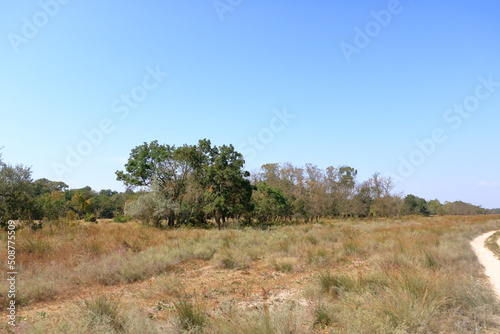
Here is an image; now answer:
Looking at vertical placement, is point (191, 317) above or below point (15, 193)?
below

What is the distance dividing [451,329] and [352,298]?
1637mm

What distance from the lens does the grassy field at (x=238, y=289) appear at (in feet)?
15.8

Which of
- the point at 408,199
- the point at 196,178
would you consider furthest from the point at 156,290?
the point at 408,199

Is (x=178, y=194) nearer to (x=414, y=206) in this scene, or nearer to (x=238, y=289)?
(x=238, y=289)


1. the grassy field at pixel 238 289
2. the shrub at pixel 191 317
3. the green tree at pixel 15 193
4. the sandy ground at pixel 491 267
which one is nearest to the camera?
the grassy field at pixel 238 289

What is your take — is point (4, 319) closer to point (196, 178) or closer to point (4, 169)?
point (4, 169)

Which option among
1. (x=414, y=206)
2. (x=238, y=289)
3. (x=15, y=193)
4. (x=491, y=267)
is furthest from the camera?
(x=414, y=206)

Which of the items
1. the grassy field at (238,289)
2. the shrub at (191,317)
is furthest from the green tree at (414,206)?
the shrub at (191,317)

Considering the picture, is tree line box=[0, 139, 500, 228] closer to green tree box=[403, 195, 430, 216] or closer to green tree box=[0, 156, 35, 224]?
green tree box=[0, 156, 35, 224]

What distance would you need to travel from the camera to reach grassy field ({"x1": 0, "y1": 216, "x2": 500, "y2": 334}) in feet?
15.8

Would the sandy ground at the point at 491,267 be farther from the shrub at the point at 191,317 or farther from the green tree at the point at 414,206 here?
the green tree at the point at 414,206

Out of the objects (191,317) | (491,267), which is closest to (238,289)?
(191,317)

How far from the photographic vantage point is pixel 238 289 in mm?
8422

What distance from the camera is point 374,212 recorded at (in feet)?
222
